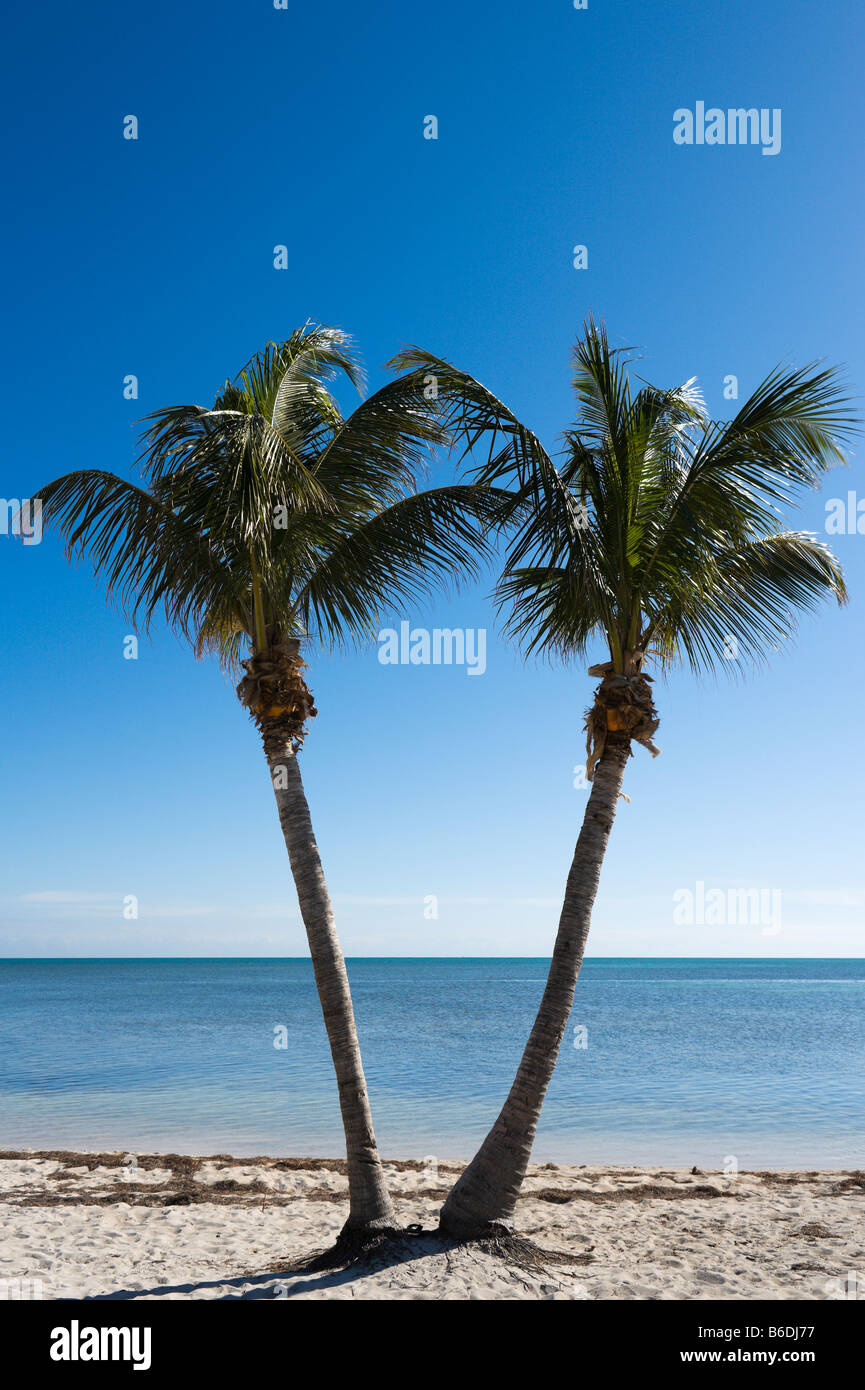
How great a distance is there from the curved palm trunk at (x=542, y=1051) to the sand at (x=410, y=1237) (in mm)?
340

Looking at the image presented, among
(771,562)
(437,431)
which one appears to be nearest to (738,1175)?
(771,562)

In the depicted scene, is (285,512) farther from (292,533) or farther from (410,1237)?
(410,1237)

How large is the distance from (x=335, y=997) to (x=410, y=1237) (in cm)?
187

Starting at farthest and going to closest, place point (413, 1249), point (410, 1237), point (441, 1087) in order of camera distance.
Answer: point (441, 1087) → point (410, 1237) → point (413, 1249)

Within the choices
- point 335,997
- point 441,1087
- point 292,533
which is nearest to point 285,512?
point 292,533

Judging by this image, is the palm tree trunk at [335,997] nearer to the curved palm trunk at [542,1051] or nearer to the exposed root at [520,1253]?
the curved palm trunk at [542,1051]

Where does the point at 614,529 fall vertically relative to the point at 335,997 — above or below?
above

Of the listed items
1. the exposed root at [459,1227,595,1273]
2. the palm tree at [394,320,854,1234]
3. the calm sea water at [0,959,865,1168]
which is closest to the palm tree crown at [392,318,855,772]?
the palm tree at [394,320,854,1234]

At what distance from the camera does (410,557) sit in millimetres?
8680

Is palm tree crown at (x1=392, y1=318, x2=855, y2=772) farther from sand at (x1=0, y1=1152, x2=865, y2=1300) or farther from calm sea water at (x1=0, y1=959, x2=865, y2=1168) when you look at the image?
calm sea water at (x1=0, y1=959, x2=865, y2=1168)

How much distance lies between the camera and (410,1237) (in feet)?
24.0

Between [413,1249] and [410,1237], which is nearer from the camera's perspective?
[413,1249]

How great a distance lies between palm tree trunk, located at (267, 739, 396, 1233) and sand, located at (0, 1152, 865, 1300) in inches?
15.4
